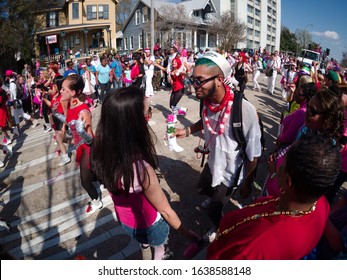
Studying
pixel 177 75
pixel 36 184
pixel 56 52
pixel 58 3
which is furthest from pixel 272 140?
pixel 58 3

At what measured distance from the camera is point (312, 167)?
125 centimetres

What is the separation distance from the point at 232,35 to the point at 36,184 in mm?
38680

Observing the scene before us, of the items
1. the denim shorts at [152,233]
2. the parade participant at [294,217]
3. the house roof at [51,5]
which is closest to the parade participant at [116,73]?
the denim shorts at [152,233]

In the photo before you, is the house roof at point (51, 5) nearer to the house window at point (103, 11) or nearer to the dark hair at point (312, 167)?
the house window at point (103, 11)

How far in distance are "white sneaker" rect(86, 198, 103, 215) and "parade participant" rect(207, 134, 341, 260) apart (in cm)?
292

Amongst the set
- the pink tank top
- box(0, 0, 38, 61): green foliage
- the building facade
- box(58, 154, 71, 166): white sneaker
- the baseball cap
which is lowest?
box(58, 154, 71, 166): white sneaker

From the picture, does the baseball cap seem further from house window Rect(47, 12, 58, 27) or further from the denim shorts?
house window Rect(47, 12, 58, 27)

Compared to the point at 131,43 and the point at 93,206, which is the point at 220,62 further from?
the point at 131,43

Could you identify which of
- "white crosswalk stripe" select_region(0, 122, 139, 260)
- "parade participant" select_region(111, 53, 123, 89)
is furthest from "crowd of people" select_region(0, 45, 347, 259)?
"parade participant" select_region(111, 53, 123, 89)

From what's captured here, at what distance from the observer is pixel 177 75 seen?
24.5 ft

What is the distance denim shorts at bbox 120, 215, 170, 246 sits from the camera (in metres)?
2.27

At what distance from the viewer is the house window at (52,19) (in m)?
35.8

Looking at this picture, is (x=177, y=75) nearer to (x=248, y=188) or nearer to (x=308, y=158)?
(x=248, y=188)

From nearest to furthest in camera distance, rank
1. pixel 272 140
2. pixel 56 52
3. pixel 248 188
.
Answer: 1. pixel 248 188
2. pixel 272 140
3. pixel 56 52
